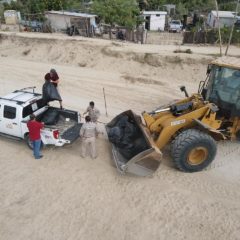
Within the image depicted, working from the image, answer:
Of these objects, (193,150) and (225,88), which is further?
(225,88)

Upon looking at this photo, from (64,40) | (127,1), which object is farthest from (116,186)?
(127,1)

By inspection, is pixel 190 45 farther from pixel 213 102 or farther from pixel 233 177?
pixel 233 177

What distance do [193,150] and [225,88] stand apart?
218 cm

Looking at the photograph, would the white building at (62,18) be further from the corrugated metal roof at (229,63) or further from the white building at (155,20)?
the corrugated metal roof at (229,63)

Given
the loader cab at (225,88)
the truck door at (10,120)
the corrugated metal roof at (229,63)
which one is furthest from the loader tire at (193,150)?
the truck door at (10,120)

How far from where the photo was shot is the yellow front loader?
26.3 ft

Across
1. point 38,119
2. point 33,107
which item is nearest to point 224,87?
point 38,119

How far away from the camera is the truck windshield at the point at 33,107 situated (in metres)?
9.79

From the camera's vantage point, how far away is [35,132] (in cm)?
898

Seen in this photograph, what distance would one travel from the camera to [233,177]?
27.8 ft

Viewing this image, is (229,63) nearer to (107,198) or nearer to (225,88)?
(225,88)

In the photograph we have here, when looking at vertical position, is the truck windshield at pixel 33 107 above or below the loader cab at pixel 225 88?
below

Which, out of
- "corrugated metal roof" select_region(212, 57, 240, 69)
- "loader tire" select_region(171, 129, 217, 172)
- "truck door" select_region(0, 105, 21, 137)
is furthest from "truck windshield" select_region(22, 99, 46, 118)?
"corrugated metal roof" select_region(212, 57, 240, 69)

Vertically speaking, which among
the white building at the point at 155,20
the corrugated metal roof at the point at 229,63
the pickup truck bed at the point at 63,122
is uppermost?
the corrugated metal roof at the point at 229,63
